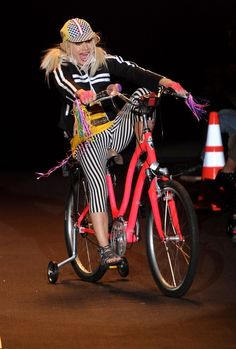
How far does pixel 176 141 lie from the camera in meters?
18.5

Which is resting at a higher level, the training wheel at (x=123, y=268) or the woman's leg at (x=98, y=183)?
the woman's leg at (x=98, y=183)

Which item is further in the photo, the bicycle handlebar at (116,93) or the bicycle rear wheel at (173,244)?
the bicycle handlebar at (116,93)

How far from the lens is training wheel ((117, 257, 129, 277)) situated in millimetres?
8211

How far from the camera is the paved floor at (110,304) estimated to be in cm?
676

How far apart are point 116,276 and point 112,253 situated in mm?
574

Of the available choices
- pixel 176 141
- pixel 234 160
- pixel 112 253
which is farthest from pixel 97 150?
pixel 176 141

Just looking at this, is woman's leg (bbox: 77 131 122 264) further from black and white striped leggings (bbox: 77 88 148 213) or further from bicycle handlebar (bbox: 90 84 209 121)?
bicycle handlebar (bbox: 90 84 209 121)

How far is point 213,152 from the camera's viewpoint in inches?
460

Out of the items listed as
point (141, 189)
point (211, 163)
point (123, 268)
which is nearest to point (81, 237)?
point (123, 268)

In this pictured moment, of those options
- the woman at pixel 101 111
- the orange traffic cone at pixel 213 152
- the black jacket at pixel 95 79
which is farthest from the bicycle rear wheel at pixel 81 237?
the orange traffic cone at pixel 213 152

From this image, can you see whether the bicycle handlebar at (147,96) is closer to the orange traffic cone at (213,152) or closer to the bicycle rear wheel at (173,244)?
the bicycle rear wheel at (173,244)

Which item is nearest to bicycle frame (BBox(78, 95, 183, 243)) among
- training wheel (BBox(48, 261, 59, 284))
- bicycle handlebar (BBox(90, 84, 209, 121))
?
bicycle handlebar (BBox(90, 84, 209, 121))

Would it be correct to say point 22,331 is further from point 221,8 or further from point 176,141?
point 221,8

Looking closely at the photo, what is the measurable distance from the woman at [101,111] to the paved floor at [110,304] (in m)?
0.45
